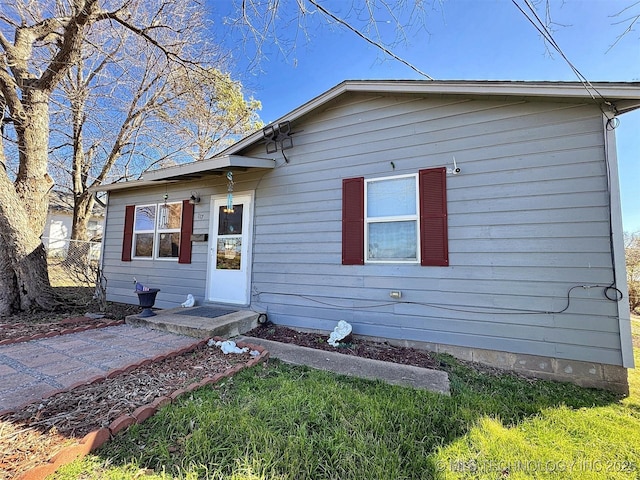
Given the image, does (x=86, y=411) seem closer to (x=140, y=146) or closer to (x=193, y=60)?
(x=193, y=60)

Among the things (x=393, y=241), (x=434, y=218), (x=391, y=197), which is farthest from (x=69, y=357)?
(x=434, y=218)

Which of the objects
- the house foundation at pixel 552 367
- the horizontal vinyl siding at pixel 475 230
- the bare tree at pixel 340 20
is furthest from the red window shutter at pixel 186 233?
the house foundation at pixel 552 367

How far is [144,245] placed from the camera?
22.0ft

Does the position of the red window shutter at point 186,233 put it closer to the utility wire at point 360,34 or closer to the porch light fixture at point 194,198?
the porch light fixture at point 194,198

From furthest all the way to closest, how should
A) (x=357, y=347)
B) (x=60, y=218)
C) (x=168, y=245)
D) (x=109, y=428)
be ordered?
(x=60, y=218), (x=168, y=245), (x=357, y=347), (x=109, y=428)

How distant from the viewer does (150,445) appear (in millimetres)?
1885

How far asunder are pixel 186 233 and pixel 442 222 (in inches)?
190

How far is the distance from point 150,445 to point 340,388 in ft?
4.97

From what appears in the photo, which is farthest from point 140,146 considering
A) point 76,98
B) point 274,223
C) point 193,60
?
point 274,223

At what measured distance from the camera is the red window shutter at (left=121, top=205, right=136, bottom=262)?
22.6 feet

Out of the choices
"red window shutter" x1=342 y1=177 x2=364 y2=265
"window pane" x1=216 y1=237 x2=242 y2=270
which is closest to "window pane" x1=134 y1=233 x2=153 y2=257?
"window pane" x1=216 y1=237 x2=242 y2=270

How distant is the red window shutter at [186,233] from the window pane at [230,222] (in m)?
0.75

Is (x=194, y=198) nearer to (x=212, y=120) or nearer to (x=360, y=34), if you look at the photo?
(x=360, y=34)

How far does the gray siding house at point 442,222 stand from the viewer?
3.12 metres
